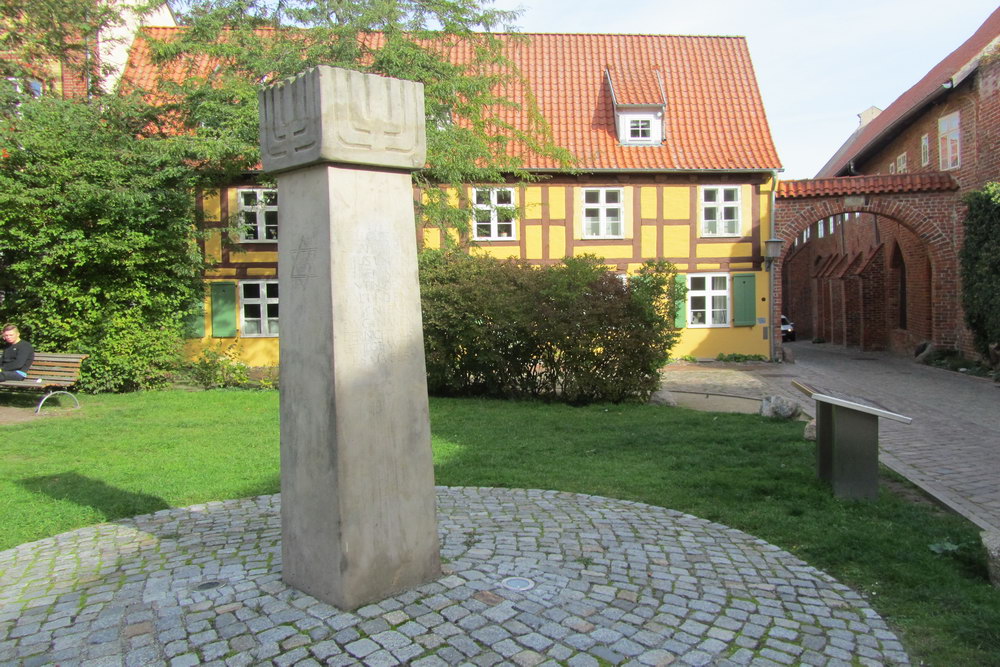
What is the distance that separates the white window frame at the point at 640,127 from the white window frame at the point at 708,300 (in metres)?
4.09

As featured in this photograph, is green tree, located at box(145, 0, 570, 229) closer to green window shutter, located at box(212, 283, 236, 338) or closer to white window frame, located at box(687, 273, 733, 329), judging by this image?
green window shutter, located at box(212, 283, 236, 338)

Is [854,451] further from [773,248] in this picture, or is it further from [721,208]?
[721,208]

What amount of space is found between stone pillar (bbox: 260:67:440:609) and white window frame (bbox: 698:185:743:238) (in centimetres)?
1890

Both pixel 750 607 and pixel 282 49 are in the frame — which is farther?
pixel 282 49

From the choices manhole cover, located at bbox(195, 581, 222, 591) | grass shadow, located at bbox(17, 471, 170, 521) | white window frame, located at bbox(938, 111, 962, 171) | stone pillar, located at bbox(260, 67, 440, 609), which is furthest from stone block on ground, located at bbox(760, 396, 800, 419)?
white window frame, located at bbox(938, 111, 962, 171)

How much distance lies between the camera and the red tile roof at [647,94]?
21.5 metres

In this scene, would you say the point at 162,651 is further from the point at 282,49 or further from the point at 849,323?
the point at 849,323

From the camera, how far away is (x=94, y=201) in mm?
14117

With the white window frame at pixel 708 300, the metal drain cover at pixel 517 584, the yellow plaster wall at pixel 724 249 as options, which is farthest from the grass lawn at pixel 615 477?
the yellow plaster wall at pixel 724 249

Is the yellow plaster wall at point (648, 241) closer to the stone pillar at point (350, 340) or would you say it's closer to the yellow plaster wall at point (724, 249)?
the yellow plaster wall at point (724, 249)

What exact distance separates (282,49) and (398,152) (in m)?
12.1

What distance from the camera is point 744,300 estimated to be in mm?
21453

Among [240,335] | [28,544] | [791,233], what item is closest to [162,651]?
[28,544]

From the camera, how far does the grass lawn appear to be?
4111 millimetres
